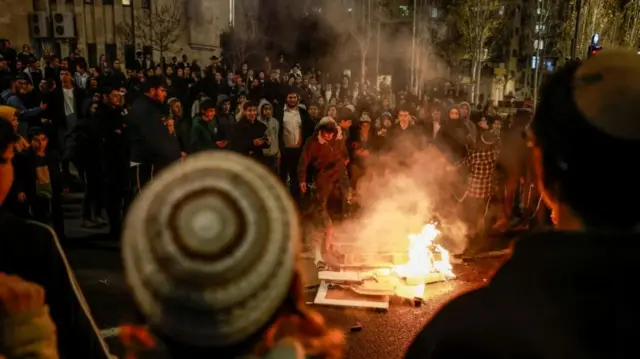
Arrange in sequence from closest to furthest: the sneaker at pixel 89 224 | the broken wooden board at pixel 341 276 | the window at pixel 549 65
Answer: the broken wooden board at pixel 341 276, the sneaker at pixel 89 224, the window at pixel 549 65

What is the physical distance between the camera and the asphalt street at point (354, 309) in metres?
5.56

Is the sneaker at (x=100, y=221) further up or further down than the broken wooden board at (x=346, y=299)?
further up

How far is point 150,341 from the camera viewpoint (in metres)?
1.51

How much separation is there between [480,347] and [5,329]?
149cm

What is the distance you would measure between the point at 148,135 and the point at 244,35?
32463mm

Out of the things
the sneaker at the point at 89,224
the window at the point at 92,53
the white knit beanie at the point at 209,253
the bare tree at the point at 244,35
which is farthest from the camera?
the bare tree at the point at 244,35

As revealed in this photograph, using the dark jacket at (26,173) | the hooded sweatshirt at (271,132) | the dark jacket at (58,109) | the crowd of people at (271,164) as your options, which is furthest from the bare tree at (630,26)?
the dark jacket at (26,173)

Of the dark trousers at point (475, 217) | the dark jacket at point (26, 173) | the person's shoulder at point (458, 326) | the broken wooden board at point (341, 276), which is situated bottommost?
the broken wooden board at point (341, 276)

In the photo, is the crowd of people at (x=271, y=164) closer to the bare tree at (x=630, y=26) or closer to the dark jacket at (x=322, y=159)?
the dark jacket at (x=322, y=159)

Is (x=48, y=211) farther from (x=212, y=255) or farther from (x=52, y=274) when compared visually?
(x=212, y=255)

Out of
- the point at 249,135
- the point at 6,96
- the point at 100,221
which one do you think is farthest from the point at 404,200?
the point at 6,96

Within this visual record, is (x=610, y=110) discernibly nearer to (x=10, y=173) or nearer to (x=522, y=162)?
(x=10, y=173)

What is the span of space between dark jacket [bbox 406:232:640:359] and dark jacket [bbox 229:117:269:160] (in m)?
9.28

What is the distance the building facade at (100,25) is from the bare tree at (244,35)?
1.00 m
